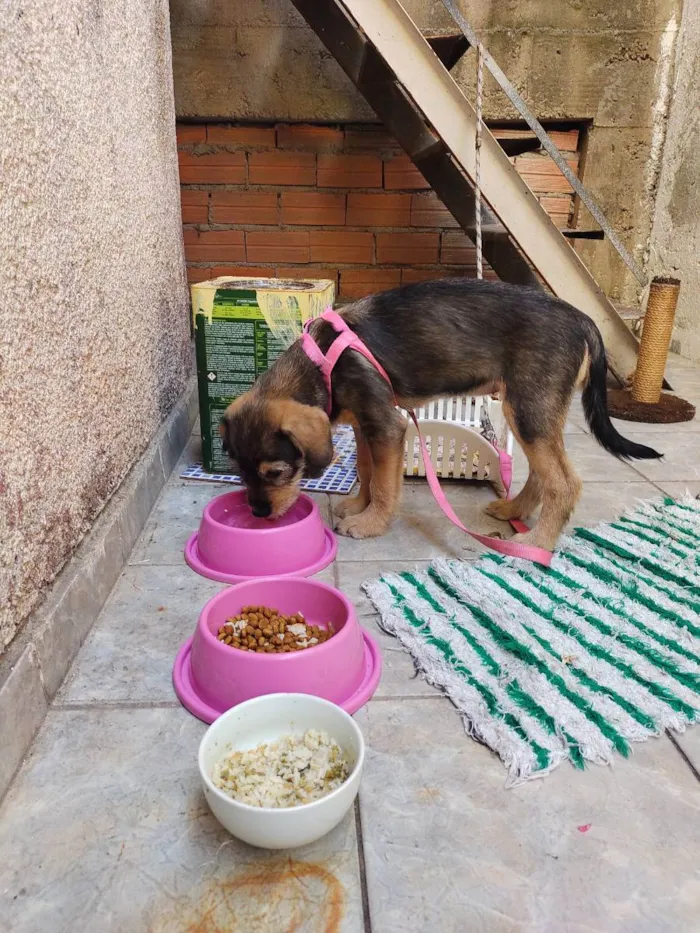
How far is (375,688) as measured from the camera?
167cm

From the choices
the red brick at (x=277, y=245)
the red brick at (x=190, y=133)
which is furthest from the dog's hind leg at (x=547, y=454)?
the red brick at (x=190, y=133)

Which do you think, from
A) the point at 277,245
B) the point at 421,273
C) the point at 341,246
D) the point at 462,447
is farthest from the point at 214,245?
the point at 462,447

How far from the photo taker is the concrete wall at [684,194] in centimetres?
475

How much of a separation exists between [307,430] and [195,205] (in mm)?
3661

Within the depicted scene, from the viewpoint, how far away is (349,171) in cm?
504

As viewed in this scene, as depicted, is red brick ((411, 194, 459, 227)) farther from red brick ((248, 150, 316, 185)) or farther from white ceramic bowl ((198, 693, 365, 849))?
white ceramic bowl ((198, 693, 365, 849))

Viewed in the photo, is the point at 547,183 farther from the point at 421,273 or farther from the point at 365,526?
the point at 365,526

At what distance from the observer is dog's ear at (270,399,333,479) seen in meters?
2.13

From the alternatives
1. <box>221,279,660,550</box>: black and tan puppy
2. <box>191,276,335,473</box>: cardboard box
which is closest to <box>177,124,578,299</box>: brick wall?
<box>191,276,335,473</box>: cardboard box

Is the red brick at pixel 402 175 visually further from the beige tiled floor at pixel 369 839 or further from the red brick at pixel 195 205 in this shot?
the beige tiled floor at pixel 369 839

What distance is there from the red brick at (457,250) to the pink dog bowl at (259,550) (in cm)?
356

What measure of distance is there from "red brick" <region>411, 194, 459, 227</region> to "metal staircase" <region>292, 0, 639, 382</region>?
23.9 inches

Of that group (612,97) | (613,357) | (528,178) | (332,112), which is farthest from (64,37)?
(612,97)

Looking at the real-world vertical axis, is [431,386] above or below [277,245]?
below
